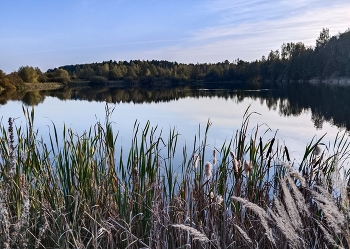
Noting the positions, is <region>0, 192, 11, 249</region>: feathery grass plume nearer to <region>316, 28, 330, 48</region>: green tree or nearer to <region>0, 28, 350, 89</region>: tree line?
<region>0, 28, 350, 89</region>: tree line

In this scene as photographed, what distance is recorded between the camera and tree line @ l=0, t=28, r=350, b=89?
6108cm

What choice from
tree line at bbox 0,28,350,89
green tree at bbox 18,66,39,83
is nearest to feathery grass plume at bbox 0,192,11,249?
tree line at bbox 0,28,350,89

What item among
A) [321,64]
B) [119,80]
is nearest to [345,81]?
[321,64]

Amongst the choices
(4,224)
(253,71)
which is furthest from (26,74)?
(4,224)

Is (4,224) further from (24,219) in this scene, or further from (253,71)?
(253,71)

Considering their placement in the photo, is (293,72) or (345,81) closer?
(345,81)

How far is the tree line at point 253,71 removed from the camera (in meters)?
61.1

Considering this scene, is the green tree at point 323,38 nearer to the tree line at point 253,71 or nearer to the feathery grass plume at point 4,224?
the tree line at point 253,71

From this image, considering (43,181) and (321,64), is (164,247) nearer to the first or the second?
(43,181)

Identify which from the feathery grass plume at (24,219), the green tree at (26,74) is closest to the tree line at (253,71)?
the green tree at (26,74)

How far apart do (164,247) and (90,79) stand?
305 feet

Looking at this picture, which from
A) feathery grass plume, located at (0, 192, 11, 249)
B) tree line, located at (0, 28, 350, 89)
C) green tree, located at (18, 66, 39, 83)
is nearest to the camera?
feathery grass plume, located at (0, 192, 11, 249)

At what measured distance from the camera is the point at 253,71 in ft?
298

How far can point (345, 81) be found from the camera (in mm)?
56062
